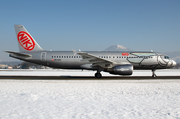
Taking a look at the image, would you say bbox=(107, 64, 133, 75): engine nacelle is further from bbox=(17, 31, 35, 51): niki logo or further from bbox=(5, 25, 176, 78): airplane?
bbox=(17, 31, 35, 51): niki logo

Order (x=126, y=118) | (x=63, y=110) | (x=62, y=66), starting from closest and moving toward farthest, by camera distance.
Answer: (x=126, y=118)
(x=63, y=110)
(x=62, y=66)

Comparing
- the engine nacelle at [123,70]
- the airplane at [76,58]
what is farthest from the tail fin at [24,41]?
the engine nacelle at [123,70]

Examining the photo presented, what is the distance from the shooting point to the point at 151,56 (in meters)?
20.2

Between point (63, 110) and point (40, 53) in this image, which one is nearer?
point (63, 110)

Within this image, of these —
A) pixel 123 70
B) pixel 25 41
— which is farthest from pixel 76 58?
pixel 25 41

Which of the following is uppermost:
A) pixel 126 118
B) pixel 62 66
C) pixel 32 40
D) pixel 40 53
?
pixel 32 40

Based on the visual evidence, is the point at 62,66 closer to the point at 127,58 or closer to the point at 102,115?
the point at 127,58

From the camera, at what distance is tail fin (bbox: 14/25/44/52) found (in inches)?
810

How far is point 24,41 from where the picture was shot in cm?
2064

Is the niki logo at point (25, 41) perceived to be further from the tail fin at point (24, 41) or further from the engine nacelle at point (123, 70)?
the engine nacelle at point (123, 70)

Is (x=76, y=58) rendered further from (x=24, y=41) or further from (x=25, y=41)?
(x=24, y=41)

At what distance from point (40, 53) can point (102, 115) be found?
16.1 meters

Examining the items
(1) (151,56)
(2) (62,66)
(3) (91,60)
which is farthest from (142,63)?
(2) (62,66)

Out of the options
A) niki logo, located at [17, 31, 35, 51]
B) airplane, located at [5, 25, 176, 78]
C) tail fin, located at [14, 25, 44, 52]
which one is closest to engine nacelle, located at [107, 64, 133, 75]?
airplane, located at [5, 25, 176, 78]
